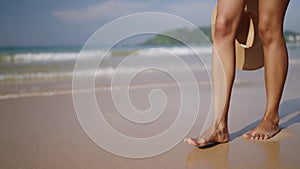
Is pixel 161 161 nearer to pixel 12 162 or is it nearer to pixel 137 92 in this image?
pixel 12 162

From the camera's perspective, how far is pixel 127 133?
206cm

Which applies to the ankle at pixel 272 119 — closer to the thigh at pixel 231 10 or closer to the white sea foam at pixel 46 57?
the thigh at pixel 231 10

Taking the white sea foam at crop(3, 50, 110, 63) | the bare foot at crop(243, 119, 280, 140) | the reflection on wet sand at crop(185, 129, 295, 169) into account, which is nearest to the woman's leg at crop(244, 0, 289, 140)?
the bare foot at crop(243, 119, 280, 140)

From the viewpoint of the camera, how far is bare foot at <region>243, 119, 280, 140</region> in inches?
73.3

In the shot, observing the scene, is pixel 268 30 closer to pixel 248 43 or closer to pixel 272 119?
pixel 248 43

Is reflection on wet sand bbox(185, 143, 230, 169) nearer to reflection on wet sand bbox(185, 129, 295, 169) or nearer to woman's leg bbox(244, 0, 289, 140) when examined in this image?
reflection on wet sand bbox(185, 129, 295, 169)

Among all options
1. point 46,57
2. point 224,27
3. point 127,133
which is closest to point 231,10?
point 224,27

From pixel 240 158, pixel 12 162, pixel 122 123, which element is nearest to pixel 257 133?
pixel 240 158

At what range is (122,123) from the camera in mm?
2340

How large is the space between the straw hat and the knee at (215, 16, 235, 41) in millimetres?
330

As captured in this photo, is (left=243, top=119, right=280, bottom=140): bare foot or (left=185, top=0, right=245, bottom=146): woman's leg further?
(left=243, top=119, right=280, bottom=140): bare foot

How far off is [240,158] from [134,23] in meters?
0.95

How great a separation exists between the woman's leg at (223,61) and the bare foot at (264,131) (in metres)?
0.18

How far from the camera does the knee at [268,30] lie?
1.84m
